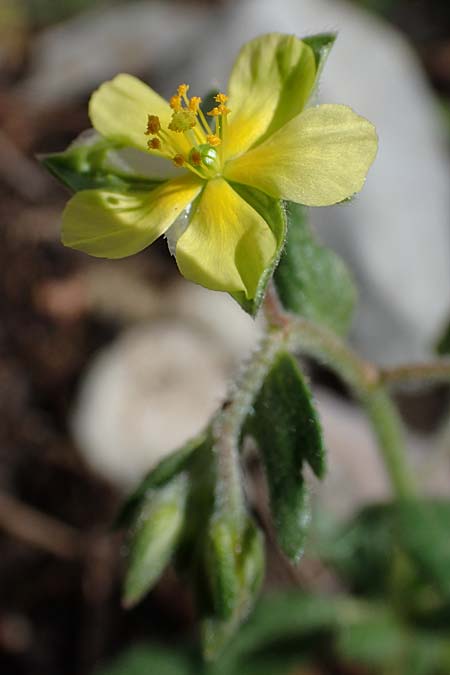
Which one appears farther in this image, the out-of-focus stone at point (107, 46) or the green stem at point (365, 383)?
the out-of-focus stone at point (107, 46)

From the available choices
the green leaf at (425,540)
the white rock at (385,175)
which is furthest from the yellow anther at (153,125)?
the white rock at (385,175)

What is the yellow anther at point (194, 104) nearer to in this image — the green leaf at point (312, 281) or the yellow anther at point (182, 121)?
Result: the yellow anther at point (182, 121)

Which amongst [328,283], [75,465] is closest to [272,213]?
[328,283]

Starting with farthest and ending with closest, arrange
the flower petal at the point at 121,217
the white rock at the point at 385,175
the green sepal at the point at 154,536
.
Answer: the white rock at the point at 385,175, the green sepal at the point at 154,536, the flower petal at the point at 121,217

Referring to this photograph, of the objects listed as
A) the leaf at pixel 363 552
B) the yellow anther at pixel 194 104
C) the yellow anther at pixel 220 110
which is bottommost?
the leaf at pixel 363 552

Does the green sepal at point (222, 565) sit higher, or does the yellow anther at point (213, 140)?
the yellow anther at point (213, 140)

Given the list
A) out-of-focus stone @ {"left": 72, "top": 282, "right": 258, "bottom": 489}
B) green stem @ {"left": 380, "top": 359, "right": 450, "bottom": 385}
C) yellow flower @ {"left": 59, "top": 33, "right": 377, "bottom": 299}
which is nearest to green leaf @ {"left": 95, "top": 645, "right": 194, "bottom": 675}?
out-of-focus stone @ {"left": 72, "top": 282, "right": 258, "bottom": 489}

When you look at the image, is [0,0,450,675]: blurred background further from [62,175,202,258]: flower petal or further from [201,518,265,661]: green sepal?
[62,175,202,258]: flower petal
